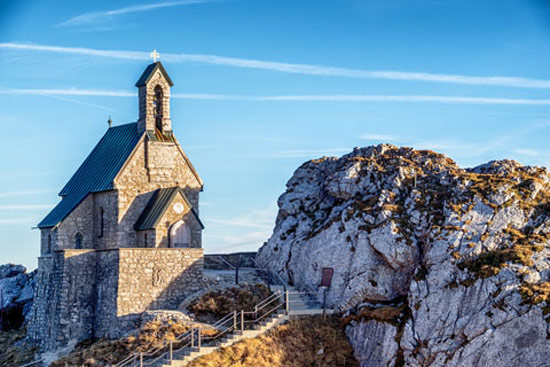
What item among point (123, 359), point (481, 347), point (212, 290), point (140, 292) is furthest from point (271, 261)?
point (481, 347)

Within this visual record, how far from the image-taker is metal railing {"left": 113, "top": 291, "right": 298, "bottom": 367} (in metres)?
40.8

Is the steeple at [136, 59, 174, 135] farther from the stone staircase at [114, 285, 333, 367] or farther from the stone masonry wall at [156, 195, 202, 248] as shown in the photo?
the stone staircase at [114, 285, 333, 367]

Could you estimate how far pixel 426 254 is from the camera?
4131 centimetres

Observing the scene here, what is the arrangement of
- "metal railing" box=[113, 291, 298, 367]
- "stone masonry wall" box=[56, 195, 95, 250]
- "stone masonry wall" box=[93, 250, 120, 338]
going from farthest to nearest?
1. "stone masonry wall" box=[56, 195, 95, 250]
2. "stone masonry wall" box=[93, 250, 120, 338]
3. "metal railing" box=[113, 291, 298, 367]

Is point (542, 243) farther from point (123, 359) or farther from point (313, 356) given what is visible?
point (123, 359)

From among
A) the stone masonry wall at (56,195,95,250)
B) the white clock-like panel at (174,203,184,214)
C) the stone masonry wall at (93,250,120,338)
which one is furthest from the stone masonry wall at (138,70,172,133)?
the stone masonry wall at (93,250,120,338)

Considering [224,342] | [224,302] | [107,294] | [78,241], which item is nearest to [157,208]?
[78,241]

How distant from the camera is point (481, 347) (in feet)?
123

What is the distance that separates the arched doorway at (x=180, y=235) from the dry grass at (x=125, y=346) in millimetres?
5937

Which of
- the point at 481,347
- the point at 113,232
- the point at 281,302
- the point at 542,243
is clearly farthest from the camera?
the point at 113,232

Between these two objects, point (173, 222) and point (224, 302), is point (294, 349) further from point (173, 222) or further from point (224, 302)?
point (173, 222)

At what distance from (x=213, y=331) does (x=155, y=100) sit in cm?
1418

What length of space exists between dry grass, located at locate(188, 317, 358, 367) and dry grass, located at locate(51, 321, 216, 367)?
2.56 meters

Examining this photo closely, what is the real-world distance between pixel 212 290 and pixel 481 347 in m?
14.1
